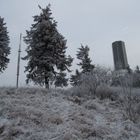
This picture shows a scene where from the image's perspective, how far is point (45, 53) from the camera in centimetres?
2127

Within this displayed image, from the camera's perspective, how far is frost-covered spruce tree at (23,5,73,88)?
68.2ft

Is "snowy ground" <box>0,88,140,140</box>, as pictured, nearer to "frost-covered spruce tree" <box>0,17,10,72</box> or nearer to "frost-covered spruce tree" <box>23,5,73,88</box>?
"frost-covered spruce tree" <box>23,5,73,88</box>

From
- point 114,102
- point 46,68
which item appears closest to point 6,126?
point 114,102

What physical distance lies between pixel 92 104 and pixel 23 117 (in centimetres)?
455

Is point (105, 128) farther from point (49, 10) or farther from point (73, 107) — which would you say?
point (49, 10)

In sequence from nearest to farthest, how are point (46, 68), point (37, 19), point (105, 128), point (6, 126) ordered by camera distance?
point (6, 126), point (105, 128), point (46, 68), point (37, 19)

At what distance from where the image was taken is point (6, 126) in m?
7.85

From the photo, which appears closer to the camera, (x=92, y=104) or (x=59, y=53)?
(x=92, y=104)

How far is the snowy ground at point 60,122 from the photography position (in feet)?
24.7

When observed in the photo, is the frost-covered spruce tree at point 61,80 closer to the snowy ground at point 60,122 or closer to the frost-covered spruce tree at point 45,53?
the frost-covered spruce tree at point 45,53

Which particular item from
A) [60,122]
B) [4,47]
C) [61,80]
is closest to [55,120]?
[60,122]

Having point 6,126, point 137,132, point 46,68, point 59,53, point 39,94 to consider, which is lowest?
point 137,132

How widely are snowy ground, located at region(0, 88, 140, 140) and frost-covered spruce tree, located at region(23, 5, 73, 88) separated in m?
8.81

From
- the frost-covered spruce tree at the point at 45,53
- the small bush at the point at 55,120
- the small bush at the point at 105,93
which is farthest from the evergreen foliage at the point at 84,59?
the small bush at the point at 55,120
